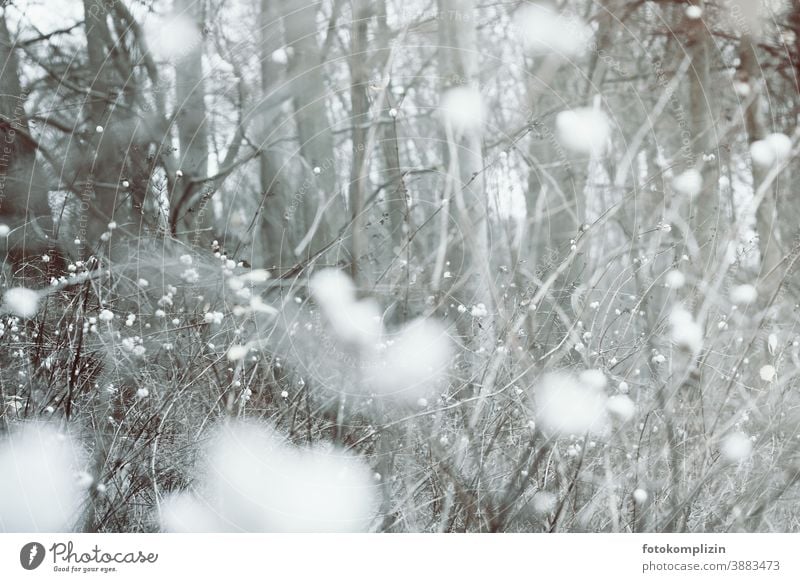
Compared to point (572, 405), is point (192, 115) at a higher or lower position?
higher

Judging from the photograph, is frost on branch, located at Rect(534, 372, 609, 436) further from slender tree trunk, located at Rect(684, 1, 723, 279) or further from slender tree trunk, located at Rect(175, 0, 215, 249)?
slender tree trunk, located at Rect(175, 0, 215, 249)

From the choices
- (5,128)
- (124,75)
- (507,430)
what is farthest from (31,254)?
(507,430)

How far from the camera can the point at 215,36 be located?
107cm

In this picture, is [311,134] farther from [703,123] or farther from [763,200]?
[763,200]

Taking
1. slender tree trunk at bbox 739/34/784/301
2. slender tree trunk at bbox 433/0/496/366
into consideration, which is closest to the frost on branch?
slender tree trunk at bbox 433/0/496/366

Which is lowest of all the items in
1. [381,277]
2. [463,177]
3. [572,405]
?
[572,405]

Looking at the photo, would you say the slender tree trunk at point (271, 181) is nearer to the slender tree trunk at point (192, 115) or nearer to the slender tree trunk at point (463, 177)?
the slender tree trunk at point (192, 115)

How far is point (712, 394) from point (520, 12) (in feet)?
2.29

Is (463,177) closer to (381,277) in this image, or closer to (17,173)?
(381,277)

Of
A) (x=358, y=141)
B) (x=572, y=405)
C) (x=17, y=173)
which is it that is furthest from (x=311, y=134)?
(x=572, y=405)
